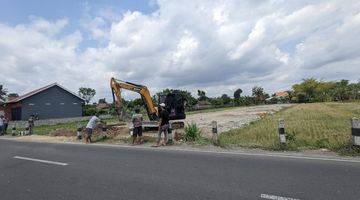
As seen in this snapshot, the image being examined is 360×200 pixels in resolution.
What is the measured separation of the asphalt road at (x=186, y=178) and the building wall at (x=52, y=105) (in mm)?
42818

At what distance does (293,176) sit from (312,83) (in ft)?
300

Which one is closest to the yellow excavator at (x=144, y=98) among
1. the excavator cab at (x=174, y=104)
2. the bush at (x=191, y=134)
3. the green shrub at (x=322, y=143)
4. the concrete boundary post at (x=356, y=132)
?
the excavator cab at (x=174, y=104)

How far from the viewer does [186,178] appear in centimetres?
767

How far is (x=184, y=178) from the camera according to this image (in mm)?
7680

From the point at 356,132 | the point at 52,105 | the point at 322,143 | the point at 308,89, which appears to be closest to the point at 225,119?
the point at 322,143

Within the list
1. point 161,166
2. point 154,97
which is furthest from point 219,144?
point 154,97

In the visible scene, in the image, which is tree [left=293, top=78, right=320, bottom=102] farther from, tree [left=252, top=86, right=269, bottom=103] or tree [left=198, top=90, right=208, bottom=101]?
tree [left=198, top=90, right=208, bottom=101]

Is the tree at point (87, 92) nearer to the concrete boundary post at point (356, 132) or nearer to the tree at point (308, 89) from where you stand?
the tree at point (308, 89)

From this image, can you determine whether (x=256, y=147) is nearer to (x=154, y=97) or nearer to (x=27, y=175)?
(x=27, y=175)

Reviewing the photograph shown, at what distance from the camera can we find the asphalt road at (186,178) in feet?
20.8

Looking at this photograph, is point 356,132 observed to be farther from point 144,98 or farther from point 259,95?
point 259,95

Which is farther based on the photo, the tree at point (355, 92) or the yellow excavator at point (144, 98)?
the tree at point (355, 92)

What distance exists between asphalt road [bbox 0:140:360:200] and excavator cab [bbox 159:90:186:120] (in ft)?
35.4

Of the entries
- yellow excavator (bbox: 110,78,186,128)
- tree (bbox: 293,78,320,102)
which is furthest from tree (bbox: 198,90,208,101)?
yellow excavator (bbox: 110,78,186,128)
